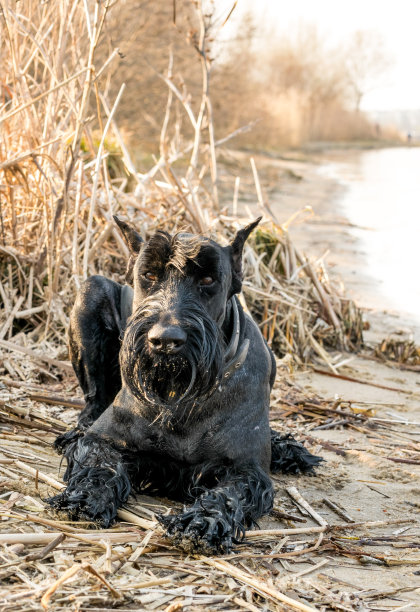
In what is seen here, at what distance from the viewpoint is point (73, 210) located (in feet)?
21.7

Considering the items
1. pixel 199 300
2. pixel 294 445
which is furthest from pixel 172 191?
pixel 199 300

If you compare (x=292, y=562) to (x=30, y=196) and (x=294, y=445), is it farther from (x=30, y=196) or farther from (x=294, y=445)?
(x=30, y=196)

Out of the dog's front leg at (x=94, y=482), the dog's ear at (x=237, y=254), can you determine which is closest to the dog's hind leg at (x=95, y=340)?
the dog's front leg at (x=94, y=482)

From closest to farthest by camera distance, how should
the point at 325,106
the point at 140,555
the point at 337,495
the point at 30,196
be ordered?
the point at 140,555, the point at 337,495, the point at 30,196, the point at 325,106

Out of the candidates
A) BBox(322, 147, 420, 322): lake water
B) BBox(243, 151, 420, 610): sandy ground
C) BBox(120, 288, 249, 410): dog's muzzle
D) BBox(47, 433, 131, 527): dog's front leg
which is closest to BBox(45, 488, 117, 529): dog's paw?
BBox(47, 433, 131, 527): dog's front leg

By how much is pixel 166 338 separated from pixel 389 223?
52.2 ft

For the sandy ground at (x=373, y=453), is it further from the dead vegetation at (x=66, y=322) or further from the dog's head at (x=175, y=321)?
the dog's head at (x=175, y=321)

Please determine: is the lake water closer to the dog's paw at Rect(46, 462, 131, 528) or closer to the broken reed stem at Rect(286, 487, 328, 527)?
the broken reed stem at Rect(286, 487, 328, 527)

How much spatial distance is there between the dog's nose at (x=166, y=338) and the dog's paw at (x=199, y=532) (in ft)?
2.09

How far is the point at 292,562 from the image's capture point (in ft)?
10.1

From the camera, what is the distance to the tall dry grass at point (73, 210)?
5.61 meters

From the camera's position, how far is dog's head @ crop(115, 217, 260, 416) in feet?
10.3

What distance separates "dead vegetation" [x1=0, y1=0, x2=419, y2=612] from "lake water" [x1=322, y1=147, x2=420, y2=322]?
275 centimetres

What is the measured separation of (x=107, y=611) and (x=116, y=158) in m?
6.82
